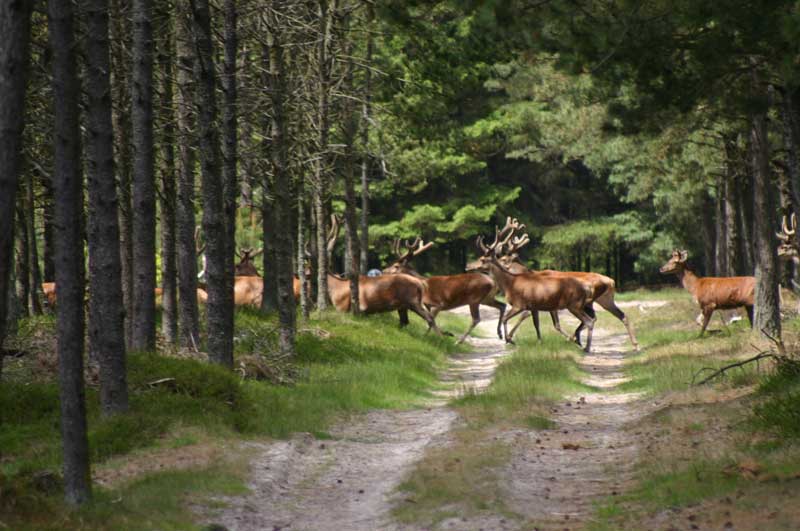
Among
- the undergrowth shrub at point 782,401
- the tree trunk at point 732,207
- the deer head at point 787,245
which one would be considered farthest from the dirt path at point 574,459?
the deer head at point 787,245

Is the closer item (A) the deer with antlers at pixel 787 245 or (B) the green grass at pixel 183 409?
(B) the green grass at pixel 183 409

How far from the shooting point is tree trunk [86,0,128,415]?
401 inches

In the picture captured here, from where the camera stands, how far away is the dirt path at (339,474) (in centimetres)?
852

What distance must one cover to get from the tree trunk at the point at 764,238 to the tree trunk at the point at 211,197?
1016 centimetres

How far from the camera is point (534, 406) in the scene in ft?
46.8

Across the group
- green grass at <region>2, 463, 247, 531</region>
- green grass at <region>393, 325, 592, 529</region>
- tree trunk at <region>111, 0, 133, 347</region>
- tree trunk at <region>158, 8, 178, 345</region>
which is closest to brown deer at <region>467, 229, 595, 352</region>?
green grass at <region>393, 325, 592, 529</region>

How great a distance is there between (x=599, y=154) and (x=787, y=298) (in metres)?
7.66

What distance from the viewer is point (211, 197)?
45.5 ft

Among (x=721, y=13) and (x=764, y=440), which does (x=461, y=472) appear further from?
(x=721, y=13)

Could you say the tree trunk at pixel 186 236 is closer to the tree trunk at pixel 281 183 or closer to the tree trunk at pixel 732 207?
the tree trunk at pixel 281 183

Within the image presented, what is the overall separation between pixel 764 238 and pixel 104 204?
13.2 metres

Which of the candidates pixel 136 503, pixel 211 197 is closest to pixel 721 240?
pixel 211 197

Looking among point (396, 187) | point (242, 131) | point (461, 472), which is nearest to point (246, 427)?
point (461, 472)

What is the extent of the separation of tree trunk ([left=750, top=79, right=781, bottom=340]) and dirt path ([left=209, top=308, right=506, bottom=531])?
7858mm
